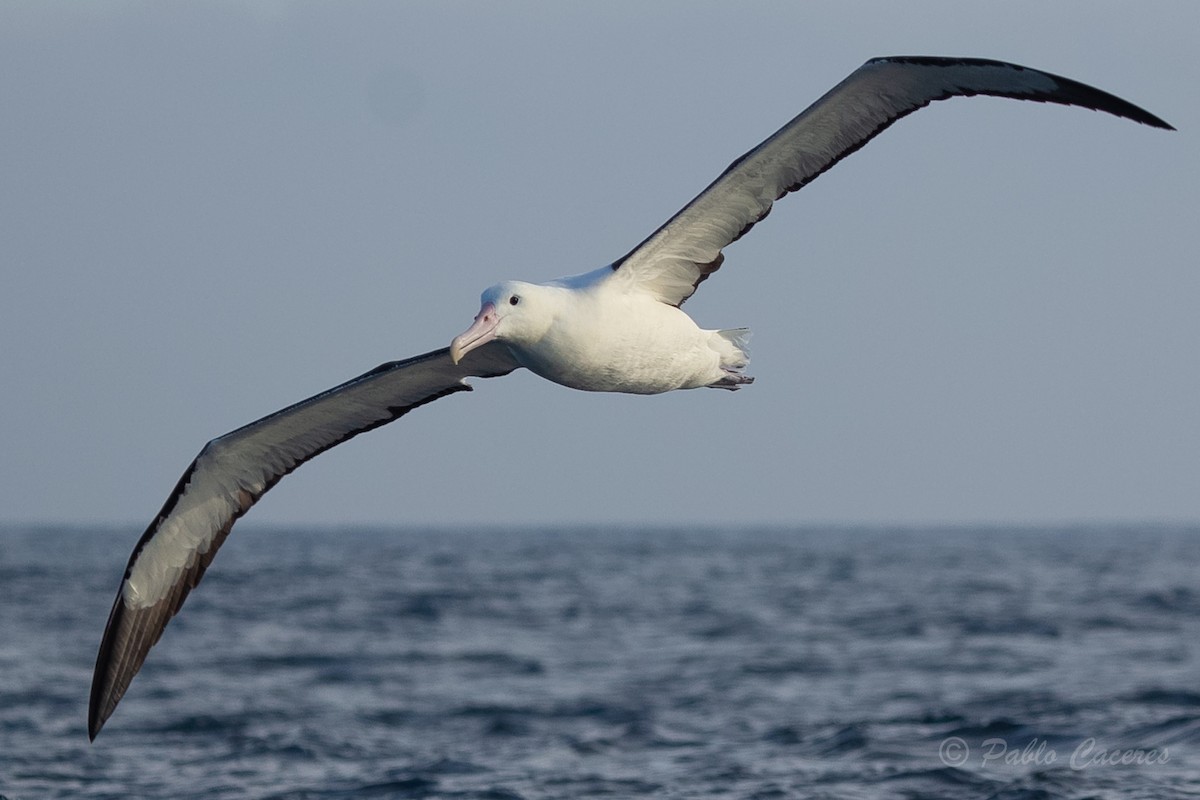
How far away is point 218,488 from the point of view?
11.6 m

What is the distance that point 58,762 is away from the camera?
14719mm

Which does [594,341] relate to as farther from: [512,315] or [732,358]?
[732,358]

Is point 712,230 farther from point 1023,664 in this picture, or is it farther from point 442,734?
point 1023,664

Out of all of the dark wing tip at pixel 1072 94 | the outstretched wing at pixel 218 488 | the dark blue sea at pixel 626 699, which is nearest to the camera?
the dark wing tip at pixel 1072 94

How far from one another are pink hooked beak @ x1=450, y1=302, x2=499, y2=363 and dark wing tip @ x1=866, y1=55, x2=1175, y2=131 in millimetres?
2744

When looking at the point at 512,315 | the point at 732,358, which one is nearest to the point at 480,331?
the point at 512,315

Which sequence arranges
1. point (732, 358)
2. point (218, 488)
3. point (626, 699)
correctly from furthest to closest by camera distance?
1. point (626, 699)
2. point (218, 488)
3. point (732, 358)

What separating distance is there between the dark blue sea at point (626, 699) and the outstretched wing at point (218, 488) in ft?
8.05

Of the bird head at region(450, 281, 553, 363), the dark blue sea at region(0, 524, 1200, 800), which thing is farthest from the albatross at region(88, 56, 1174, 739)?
the dark blue sea at region(0, 524, 1200, 800)

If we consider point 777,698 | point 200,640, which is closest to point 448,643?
point 200,640

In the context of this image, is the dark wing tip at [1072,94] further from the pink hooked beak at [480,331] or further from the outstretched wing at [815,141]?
the pink hooked beak at [480,331]

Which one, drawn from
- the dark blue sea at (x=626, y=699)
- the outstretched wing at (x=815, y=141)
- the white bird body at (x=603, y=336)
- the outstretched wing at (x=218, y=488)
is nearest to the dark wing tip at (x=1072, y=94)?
the outstretched wing at (x=815, y=141)

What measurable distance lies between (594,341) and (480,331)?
2.42ft

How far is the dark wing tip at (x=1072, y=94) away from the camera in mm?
8719
